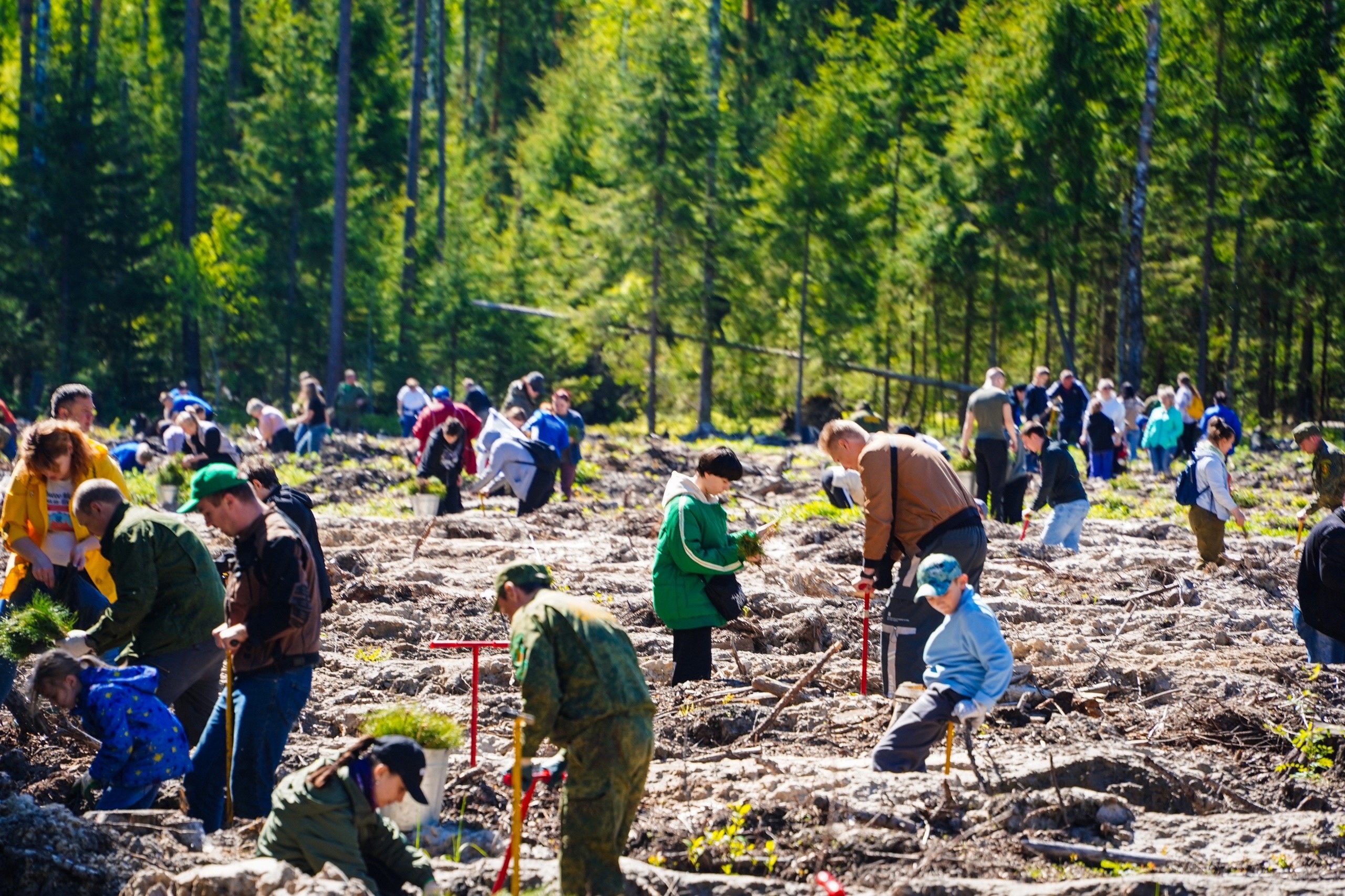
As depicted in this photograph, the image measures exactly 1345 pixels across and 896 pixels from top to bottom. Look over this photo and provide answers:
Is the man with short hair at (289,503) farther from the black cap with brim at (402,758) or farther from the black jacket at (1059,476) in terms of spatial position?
the black jacket at (1059,476)

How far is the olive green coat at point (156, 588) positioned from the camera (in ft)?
22.8

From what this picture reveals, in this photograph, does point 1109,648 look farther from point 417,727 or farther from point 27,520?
point 27,520

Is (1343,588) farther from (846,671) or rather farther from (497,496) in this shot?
(497,496)

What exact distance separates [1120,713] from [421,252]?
35395mm

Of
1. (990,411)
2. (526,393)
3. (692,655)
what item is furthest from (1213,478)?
(526,393)

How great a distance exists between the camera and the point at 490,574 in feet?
46.1

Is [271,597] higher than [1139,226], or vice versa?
[1139,226]

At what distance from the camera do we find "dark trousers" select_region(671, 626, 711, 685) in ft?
30.3

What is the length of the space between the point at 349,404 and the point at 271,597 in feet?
89.5

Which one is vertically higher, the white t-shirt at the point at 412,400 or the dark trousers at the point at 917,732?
the white t-shirt at the point at 412,400

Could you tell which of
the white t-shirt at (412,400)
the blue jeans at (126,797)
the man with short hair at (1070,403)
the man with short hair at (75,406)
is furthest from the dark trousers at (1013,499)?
the white t-shirt at (412,400)

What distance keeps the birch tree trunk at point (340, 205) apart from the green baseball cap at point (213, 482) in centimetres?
3063

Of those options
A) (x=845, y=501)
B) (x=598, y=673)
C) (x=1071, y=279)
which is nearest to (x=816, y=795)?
(x=598, y=673)

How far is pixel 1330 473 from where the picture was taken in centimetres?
1298
